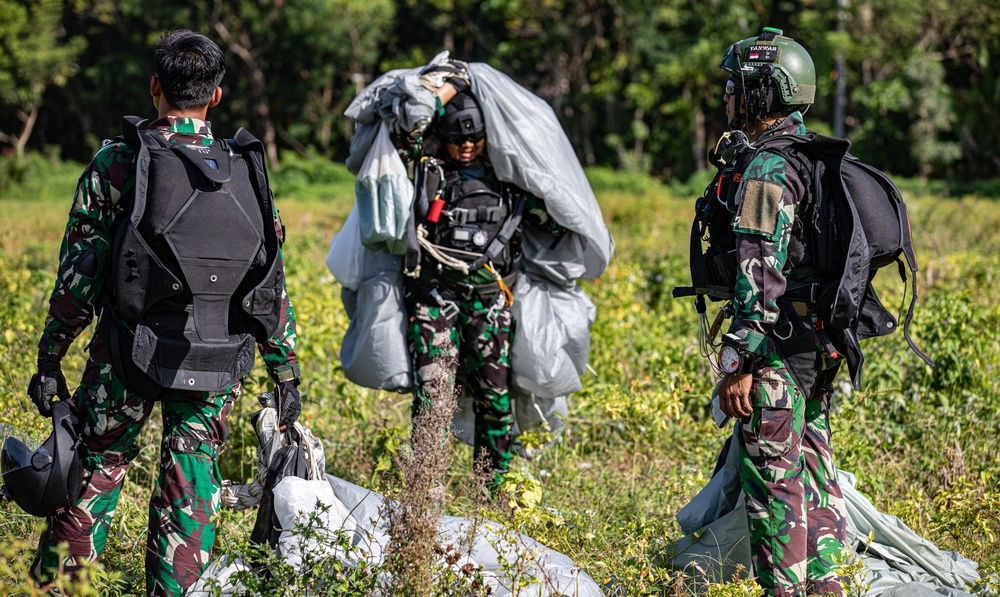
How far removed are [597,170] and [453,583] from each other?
2481 cm

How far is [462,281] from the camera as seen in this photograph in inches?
170

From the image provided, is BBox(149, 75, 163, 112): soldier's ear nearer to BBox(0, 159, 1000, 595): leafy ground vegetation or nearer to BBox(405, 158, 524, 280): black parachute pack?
BBox(0, 159, 1000, 595): leafy ground vegetation

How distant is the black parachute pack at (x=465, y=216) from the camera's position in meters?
4.31

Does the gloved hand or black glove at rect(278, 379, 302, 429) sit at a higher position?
the gloved hand

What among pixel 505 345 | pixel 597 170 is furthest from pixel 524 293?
pixel 597 170

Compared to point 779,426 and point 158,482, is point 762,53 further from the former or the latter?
point 158,482

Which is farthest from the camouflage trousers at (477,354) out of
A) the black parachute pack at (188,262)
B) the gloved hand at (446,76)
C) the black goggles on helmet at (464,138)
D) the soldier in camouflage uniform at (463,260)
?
the black parachute pack at (188,262)

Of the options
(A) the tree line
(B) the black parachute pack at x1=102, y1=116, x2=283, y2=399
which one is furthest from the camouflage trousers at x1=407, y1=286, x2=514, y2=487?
(A) the tree line

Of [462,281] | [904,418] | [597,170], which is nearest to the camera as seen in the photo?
[462,281]

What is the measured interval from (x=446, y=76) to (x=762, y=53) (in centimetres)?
147

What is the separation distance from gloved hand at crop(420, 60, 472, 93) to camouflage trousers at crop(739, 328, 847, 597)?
1.85 m

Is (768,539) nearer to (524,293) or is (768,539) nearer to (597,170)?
(524,293)

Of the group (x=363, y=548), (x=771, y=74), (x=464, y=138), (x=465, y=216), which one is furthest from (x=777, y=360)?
(x=464, y=138)

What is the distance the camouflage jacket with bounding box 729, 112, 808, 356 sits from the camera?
120 inches
